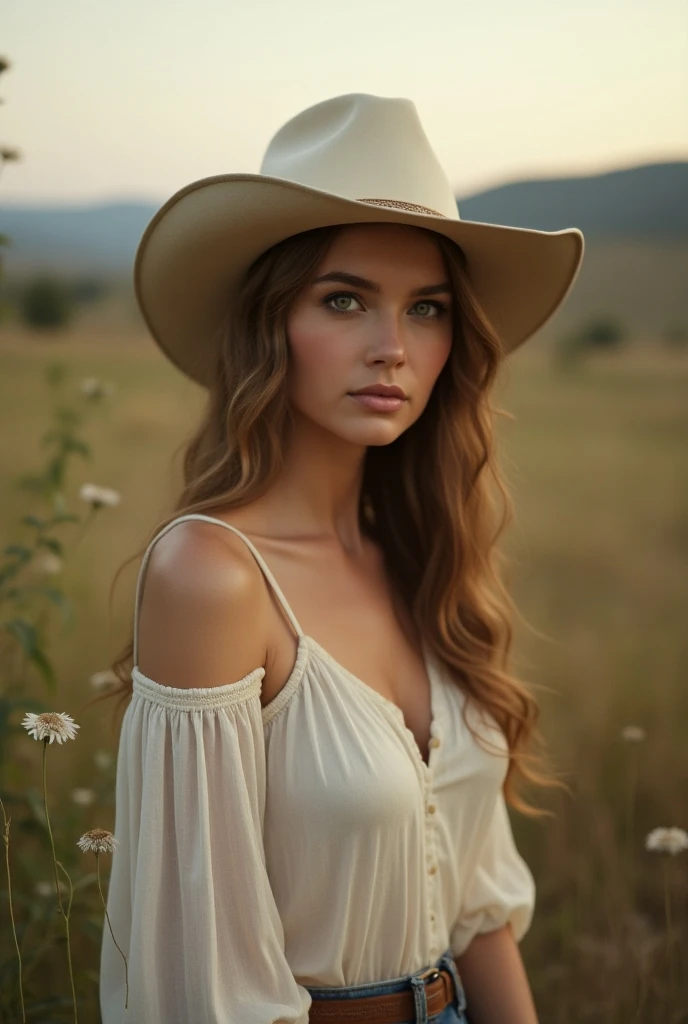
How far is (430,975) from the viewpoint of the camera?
5.54 ft

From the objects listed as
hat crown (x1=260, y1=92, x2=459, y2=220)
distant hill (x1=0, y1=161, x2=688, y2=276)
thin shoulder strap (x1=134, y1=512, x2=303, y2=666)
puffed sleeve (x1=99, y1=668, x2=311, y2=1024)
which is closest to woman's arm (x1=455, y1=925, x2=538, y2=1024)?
puffed sleeve (x1=99, y1=668, x2=311, y2=1024)

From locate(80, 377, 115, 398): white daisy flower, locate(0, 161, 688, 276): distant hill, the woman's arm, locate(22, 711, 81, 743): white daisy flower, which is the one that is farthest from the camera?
locate(0, 161, 688, 276): distant hill

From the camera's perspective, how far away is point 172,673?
1437 mm

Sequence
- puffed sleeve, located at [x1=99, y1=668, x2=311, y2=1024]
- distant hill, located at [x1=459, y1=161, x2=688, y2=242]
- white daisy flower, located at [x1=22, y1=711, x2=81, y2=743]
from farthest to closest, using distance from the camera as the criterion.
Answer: distant hill, located at [x1=459, y1=161, x2=688, y2=242] < puffed sleeve, located at [x1=99, y1=668, x2=311, y2=1024] < white daisy flower, located at [x1=22, y1=711, x2=81, y2=743]

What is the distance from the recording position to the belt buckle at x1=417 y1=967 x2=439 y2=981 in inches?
65.8

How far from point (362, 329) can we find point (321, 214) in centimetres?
20

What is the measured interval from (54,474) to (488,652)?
1.08 metres

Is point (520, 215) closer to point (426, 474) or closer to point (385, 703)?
point (426, 474)

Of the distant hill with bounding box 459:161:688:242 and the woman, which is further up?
the distant hill with bounding box 459:161:688:242

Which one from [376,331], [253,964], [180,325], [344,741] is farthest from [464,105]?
[253,964]

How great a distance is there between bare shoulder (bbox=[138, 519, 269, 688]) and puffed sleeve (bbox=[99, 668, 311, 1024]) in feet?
0.10

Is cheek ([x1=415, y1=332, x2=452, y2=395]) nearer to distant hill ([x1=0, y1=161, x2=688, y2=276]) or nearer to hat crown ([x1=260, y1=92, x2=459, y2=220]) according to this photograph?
hat crown ([x1=260, y1=92, x2=459, y2=220])

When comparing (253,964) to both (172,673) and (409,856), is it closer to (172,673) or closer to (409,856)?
(409,856)

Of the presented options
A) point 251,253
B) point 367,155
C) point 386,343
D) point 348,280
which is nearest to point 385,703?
point 386,343
